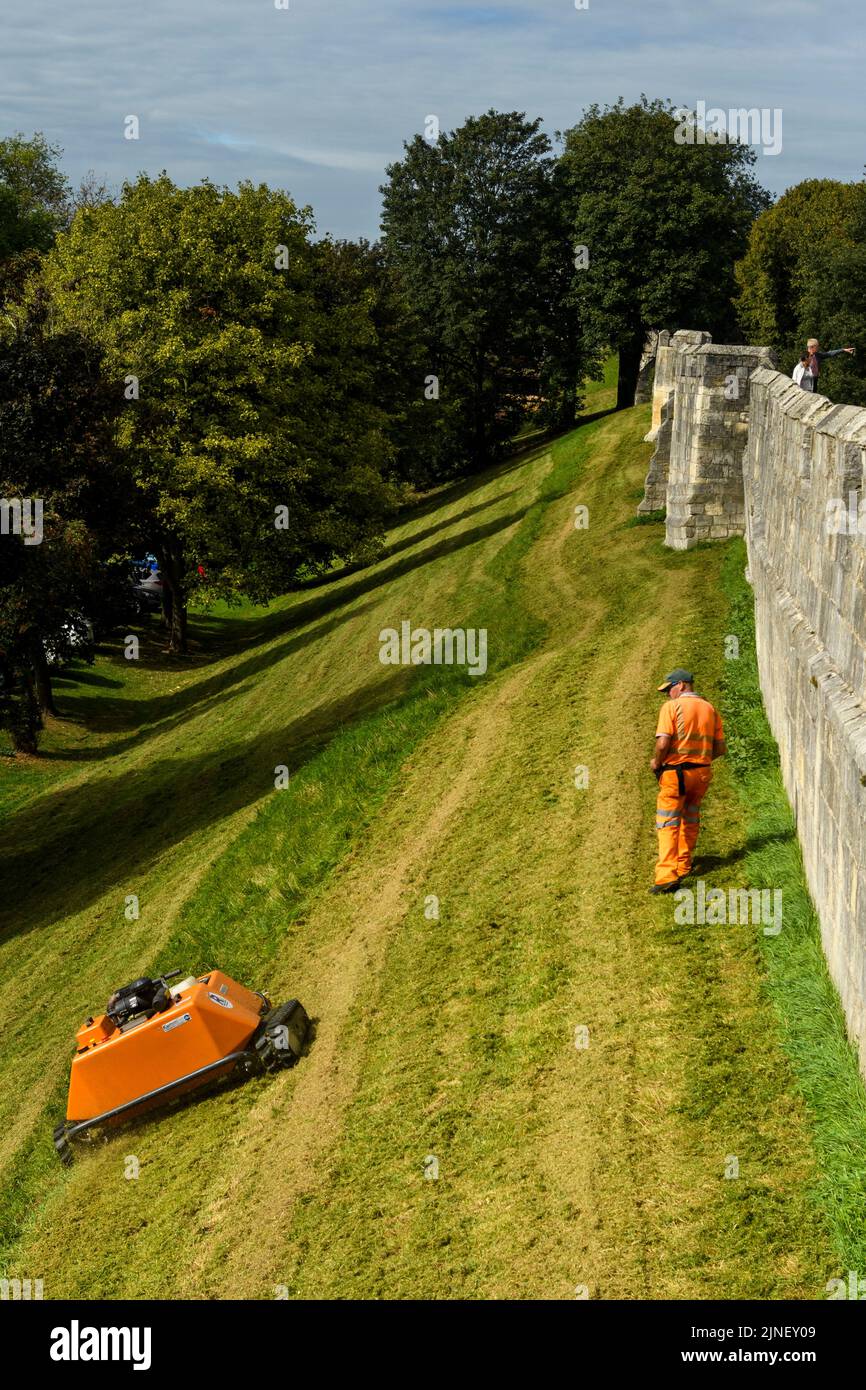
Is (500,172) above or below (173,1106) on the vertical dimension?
above

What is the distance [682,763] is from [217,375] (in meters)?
33.7

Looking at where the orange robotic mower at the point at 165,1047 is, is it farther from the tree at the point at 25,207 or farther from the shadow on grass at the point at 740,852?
the tree at the point at 25,207

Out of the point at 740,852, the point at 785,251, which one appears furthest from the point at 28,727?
the point at 785,251

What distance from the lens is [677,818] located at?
13.4 metres

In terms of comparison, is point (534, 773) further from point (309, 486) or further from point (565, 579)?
point (309, 486)

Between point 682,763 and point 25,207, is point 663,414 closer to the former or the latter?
point 682,763

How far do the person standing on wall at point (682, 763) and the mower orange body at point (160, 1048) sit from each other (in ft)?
16.4

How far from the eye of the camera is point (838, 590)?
1105 cm

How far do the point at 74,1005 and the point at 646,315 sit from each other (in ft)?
161

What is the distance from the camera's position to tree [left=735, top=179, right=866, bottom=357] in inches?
3425

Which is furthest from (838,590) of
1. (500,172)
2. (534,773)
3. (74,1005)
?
(500,172)

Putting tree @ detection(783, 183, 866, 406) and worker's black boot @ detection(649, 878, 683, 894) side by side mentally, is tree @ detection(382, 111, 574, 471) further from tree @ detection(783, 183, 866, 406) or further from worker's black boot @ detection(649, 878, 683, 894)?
worker's black boot @ detection(649, 878, 683, 894)

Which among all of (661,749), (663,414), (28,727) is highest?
(663,414)

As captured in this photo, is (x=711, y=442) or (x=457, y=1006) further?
(x=711, y=442)
